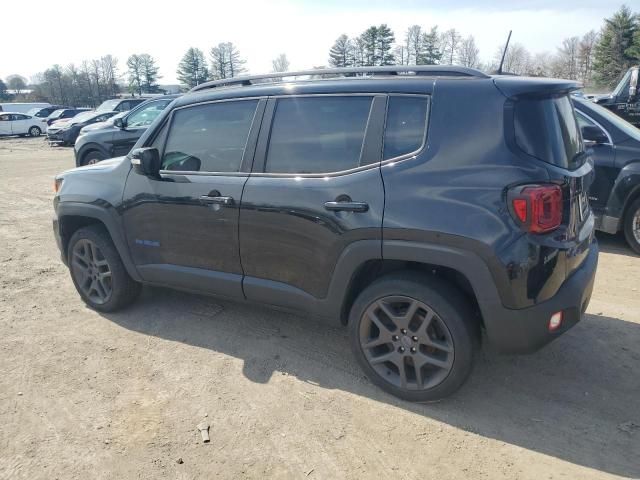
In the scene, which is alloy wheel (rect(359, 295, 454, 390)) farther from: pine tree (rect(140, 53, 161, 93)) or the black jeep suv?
pine tree (rect(140, 53, 161, 93))

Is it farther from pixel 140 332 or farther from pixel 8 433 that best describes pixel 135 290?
pixel 8 433

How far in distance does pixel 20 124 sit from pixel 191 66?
42.6 metres

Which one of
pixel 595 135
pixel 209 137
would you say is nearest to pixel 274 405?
pixel 209 137

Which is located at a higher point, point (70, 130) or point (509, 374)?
point (70, 130)

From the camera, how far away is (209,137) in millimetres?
3830

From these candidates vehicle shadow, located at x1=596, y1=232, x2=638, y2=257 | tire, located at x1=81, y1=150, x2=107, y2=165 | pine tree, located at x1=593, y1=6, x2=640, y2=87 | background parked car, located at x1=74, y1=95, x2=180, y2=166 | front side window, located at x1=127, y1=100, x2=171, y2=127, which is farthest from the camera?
pine tree, located at x1=593, y1=6, x2=640, y2=87

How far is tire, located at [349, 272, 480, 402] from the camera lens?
9.57ft

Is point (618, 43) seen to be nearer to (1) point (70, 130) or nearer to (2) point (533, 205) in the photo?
(1) point (70, 130)

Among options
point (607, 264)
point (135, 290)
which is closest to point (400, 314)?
point (135, 290)

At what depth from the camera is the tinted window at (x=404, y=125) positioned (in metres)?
2.96

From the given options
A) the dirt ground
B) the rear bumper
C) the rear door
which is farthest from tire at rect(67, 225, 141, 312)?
the rear bumper

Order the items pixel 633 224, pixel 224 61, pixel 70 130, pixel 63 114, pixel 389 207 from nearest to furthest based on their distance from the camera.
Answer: pixel 389 207, pixel 633 224, pixel 70 130, pixel 63 114, pixel 224 61

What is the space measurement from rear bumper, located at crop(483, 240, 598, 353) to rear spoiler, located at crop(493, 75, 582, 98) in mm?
1039

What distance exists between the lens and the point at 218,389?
11.0ft
